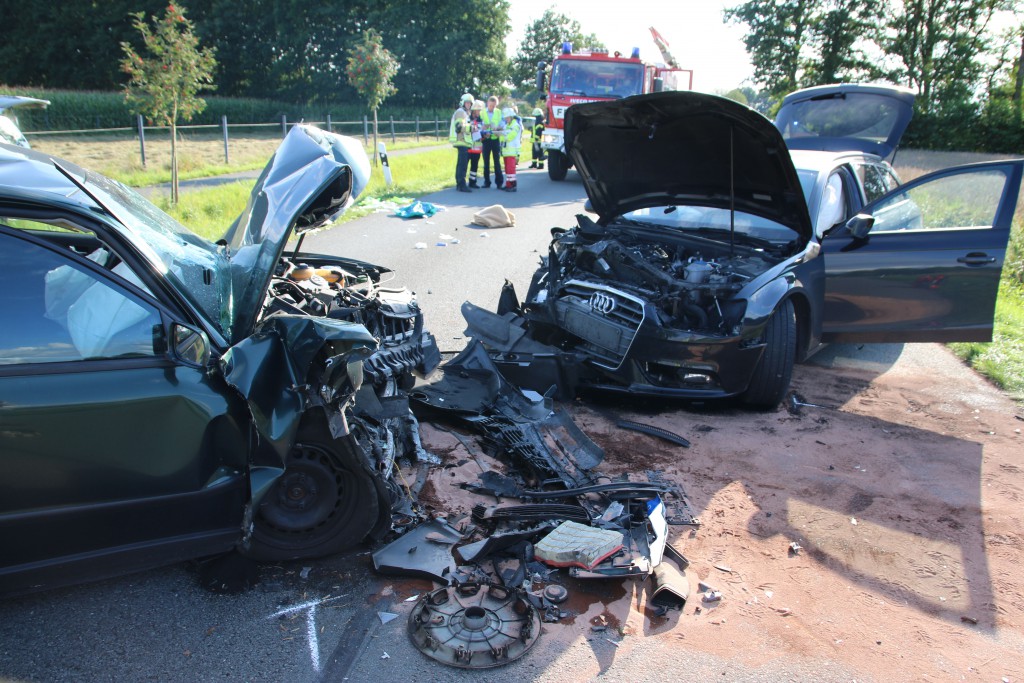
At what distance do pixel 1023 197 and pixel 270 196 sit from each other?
1494cm

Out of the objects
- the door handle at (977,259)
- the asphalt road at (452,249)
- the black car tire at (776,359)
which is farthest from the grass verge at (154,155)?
the door handle at (977,259)

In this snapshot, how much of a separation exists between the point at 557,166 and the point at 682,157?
14.4m

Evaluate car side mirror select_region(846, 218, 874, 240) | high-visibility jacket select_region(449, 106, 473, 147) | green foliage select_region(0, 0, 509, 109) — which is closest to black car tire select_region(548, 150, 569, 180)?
high-visibility jacket select_region(449, 106, 473, 147)

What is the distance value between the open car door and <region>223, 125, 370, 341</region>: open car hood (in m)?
3.78

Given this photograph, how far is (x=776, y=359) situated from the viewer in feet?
16.4

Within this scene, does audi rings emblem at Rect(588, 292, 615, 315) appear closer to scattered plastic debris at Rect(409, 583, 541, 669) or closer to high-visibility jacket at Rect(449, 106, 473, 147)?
scattered plastic debris at Rect(409, 583, 541, 669)

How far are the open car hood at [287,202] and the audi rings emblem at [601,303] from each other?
1971mm

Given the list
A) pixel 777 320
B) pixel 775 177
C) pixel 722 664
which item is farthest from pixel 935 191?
pixel 722 664

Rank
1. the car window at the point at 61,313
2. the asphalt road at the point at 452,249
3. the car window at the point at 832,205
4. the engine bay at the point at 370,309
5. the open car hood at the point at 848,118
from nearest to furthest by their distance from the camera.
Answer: the car window at the point at 61,313 < the engine bay at the point at 370,309 < the car window at the point at 832,205 < the asphalt road at the point at 452,249 < the open car hood at the point at 848,118

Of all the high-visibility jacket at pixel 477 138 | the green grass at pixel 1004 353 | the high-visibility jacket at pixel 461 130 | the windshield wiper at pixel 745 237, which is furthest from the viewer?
the high-visibility jacket at pixel 477 138

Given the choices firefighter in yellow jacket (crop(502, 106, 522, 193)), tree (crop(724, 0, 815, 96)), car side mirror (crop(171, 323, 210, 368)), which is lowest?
car side mirror (crop(171, 323, 210, 368))

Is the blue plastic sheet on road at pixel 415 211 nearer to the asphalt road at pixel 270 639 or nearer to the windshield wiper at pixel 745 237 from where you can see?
the windshield wiper at pixel 745 237

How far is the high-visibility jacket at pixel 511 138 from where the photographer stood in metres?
16.5

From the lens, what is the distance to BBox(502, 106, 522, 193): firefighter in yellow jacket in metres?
16.6
